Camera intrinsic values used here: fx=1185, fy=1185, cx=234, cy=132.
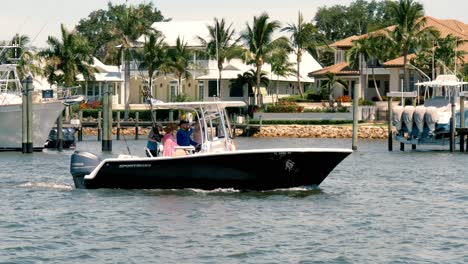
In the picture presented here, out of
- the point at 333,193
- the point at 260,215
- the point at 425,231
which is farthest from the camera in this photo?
the point at 333,193

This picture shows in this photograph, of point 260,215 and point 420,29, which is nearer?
point 260,215

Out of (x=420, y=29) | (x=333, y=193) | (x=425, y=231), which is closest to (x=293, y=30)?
(x=420, y=29)

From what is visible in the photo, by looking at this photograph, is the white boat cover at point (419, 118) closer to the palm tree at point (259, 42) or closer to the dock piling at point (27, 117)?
the dock piling at point (27, 117)

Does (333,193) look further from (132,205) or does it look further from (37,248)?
(37,248)

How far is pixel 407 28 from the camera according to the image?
90062mm

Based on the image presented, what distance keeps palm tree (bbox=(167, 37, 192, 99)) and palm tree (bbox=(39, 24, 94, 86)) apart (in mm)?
7163

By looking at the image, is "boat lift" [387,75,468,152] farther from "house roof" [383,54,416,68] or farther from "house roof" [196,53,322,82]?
"house roof" [196,53,322,82]

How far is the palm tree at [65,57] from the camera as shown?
316ft

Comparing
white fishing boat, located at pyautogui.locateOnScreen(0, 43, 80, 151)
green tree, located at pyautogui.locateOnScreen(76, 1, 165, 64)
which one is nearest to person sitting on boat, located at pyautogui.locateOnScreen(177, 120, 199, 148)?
white fishing boat, located at pyautogui.locateOnScreen(0, 43, 80, 151)

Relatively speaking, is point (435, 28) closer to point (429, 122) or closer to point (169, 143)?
point (429, 122)

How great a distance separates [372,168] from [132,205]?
1939 centimetres

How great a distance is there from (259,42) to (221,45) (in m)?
4.42

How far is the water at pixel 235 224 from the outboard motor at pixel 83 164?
48 cm

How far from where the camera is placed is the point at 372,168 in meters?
46.7
